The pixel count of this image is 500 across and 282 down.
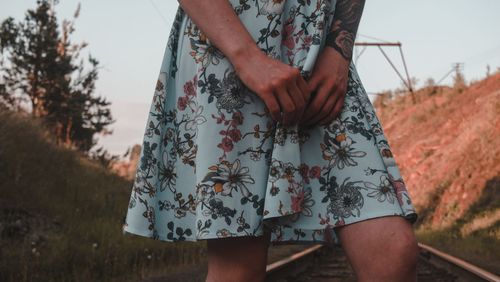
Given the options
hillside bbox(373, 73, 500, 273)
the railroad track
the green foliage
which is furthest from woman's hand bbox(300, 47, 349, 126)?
hillside bbox(373, 73, 500, 273)

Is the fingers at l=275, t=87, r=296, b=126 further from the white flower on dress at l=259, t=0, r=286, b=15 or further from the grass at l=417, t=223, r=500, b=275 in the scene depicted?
the grass at l=417, t=223, r=500, b=275

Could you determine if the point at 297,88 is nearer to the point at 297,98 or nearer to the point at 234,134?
the point at 297,98

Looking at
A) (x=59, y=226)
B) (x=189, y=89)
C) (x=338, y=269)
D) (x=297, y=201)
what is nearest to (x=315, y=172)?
(x=297, y=201)

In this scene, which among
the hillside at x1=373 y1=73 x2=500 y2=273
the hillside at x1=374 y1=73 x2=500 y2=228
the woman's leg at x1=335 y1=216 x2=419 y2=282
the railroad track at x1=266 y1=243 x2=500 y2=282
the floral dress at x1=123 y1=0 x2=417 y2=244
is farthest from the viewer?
the hillside at x1=374 y1=73 x2=500 y2=228


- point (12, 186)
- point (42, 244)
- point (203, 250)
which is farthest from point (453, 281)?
point (12, 186)

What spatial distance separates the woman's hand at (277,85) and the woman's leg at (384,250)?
0.95 feet

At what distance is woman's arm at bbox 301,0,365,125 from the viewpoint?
4.33ft

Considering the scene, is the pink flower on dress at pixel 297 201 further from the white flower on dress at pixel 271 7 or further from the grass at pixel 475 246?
the grass at pixel 475 246

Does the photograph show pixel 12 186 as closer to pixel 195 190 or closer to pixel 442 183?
pixel 195 190

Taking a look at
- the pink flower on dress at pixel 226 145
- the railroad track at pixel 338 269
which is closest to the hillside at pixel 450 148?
the railroad track at pixel 338 269

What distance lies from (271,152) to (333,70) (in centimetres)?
24

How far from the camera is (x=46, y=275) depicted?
4359 mm

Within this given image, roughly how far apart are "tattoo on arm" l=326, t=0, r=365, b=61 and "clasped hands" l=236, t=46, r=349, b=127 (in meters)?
0.09

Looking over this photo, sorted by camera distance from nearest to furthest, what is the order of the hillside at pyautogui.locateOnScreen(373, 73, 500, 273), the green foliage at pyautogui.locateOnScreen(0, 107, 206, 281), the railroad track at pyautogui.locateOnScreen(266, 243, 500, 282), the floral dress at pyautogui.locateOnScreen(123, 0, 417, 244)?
the floral dress at pyautogui.locateOnScreen(123, 0, 417, 244), the green foliage at pyautogui.locateOnScreen(0, 107, 206, 281), the railroad track at pyautogui.locateOnScreen(266, 243, 500, 282), the hillside at pyautogui.locateOnScreen(373, 73, 500, 273)
